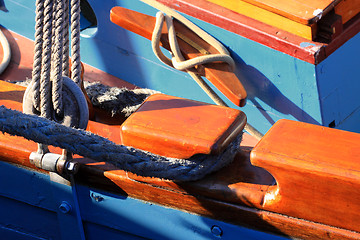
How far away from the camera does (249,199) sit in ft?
4.85

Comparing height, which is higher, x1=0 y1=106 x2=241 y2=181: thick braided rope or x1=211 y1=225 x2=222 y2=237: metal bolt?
x1=0 y1=106 x2=241 y2=181: thick braided rope

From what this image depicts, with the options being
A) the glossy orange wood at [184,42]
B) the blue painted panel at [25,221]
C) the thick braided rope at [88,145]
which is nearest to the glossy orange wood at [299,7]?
the glossy orange wood at [184,42]

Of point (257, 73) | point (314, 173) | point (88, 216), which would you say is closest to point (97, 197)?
point (88, 216)

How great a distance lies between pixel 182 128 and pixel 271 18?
0.77 m

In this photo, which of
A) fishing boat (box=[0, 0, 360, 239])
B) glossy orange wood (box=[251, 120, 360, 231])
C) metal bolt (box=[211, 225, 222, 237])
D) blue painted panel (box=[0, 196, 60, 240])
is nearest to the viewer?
glossy orange wood (box=[251, 120, 360, 231])

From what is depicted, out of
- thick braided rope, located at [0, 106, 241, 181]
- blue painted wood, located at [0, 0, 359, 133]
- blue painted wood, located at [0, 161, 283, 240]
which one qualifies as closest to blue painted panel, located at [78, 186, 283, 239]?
blue painted wood, located at [0, 161, 283, 240]

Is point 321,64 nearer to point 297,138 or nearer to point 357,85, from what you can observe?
point 357,85

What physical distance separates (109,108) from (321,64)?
2.64 ft

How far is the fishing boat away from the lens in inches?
56.4

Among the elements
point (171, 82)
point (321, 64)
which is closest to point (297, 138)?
point (321, 64)

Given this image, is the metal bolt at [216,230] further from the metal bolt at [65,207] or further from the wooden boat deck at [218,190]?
the metal bolt at [65,207]

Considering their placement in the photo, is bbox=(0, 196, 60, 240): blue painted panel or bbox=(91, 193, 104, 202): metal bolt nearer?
bbox=(91, 193, 104, 202): metal bolt

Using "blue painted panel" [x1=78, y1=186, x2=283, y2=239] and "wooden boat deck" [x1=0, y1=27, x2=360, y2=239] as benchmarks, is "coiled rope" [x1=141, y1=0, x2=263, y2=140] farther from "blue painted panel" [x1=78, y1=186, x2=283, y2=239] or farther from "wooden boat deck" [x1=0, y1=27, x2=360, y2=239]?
"blue painted panel" [x1=78, y1=186, x2=283, y2=239]

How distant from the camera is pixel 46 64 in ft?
5.40
